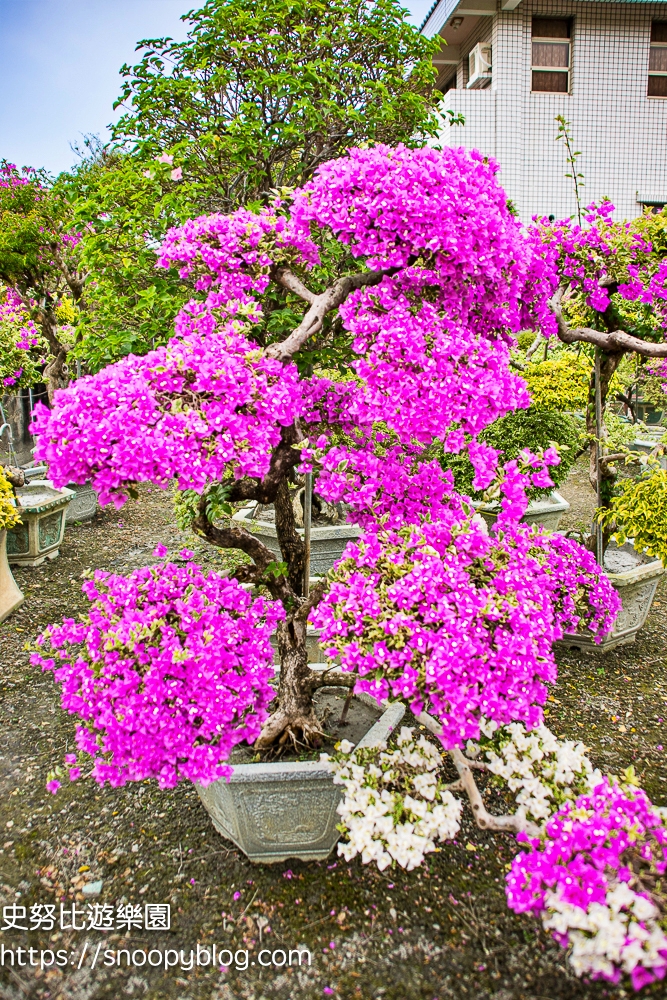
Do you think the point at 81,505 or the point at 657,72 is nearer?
the point at 81,505

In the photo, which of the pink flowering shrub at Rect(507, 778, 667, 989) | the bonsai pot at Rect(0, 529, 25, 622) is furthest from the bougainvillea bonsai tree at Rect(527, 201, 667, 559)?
the bonsai pot at Rect(0, 529, 25, 622)

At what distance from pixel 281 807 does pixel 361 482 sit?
3.55 ft

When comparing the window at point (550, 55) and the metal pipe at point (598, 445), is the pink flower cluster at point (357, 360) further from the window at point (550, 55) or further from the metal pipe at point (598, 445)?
the window at point (550, 55)

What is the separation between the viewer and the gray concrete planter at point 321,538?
170 inches

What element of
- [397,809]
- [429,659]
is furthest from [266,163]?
[397,809]

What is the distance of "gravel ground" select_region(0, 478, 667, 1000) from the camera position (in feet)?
6.05

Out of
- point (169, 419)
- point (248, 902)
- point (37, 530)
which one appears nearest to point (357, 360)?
point (169, 419)

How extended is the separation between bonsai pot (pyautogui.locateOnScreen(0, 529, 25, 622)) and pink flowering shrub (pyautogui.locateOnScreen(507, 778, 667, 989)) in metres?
3.55

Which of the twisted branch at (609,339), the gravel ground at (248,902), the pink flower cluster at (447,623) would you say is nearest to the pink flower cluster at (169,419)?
the pink flower cluster at (447,623)

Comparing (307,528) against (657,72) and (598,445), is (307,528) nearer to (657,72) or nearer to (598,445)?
(598,445)

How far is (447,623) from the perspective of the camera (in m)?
1.73

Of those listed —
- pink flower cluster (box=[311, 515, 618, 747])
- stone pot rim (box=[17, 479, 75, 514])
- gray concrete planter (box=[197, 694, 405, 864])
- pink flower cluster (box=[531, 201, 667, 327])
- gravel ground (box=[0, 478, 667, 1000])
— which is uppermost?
pink flower cluster (box=[531, 201, 667, 327])

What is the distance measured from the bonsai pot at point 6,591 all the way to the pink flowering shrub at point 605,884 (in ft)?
11.6

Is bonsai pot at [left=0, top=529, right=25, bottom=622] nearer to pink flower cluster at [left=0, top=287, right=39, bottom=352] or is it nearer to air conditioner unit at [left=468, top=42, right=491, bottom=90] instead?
pink flower cluster at [left=0, top=287, right=39, bottom=352]
